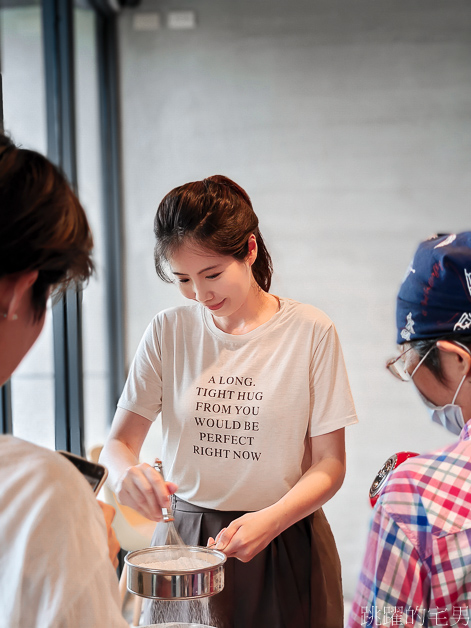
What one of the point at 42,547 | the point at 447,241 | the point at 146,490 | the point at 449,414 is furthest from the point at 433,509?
the point at 146,490

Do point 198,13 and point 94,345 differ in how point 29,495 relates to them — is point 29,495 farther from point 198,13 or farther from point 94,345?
point 198,13

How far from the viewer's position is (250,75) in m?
3.82

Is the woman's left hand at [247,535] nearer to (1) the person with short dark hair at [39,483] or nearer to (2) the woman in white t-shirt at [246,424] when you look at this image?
(2) the woman in white t-shirt at [246,424]

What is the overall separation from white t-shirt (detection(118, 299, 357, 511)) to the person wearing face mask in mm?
513

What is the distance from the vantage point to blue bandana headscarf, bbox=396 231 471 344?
3.25 ft

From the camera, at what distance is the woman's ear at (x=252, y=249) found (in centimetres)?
162

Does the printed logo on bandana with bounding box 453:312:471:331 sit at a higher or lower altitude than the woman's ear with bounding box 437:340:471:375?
higher

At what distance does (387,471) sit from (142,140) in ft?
10.0

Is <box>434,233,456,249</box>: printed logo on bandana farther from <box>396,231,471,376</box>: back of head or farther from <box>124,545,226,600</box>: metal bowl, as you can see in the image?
<box>124,545,226,600</box>: metal bowl

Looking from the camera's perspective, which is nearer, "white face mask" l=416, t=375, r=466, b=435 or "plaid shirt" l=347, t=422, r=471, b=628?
"plaid shirt" l=347, t=422, r=471, b=628

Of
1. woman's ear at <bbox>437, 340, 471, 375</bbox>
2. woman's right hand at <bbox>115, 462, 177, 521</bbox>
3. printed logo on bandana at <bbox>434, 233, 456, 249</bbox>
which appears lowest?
woman's right hand at <bbox>115, 462, 177, 521</bbox>

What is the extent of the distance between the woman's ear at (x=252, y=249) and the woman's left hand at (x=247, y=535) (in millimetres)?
622

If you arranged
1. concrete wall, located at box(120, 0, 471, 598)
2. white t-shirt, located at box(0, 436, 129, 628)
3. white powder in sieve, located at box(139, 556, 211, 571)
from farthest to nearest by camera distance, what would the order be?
concrete wall, located at box(120, 0, 471, 598) → white powder in sieve, located at box(139, 556, 211, 571) → white t-shirt, located at box(0, 436, 129, 628)

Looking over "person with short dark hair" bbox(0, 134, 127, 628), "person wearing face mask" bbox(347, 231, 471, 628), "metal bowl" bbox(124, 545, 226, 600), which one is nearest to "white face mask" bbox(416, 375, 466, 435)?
"person wearing face mask" bbox(347, 231, 471, 628)
